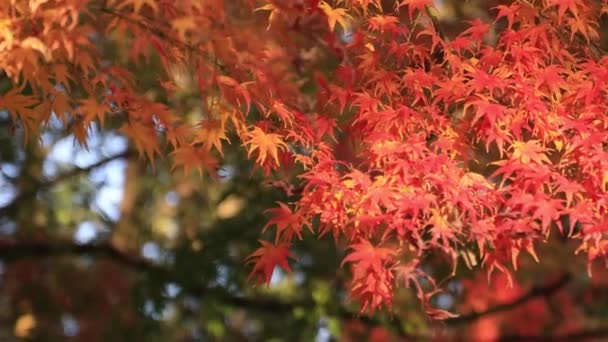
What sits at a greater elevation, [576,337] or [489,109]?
[489,109]

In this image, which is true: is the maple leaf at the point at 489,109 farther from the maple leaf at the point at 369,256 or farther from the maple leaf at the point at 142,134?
the maple leaf at the point at 142,134

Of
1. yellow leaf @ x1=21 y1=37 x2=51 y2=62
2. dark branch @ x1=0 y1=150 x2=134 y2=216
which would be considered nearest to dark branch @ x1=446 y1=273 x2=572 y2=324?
dark branch @ x1=0 y1=150 x2=134 y2=216

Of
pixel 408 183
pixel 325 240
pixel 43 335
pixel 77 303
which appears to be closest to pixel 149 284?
pixel 325 240

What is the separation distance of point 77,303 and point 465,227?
231 inches

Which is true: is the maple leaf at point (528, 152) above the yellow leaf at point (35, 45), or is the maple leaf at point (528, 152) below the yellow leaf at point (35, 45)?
below

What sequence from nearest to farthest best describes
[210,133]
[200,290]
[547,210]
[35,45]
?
[35,45] < [547,210] < [210,133] < [200,290]

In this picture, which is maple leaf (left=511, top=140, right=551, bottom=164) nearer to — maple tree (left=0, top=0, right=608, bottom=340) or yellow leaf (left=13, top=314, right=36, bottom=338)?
maple tree (left=0, top=0, right=608, bottom=340)

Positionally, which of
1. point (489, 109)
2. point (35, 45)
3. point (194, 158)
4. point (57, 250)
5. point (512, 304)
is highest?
point (35, 45)

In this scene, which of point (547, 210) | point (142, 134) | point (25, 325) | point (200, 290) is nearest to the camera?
point (547, 210)

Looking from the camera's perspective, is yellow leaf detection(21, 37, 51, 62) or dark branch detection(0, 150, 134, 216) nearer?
yellow leaf detection(21, 37, 51, 62)

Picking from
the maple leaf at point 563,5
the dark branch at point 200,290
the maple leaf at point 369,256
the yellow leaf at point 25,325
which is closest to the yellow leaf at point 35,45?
the maple leaf at point 369,256

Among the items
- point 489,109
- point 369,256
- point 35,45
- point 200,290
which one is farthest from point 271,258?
point 200,290

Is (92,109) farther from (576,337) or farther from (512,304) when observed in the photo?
(576,337)

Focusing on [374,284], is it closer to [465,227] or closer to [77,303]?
[465,227]
